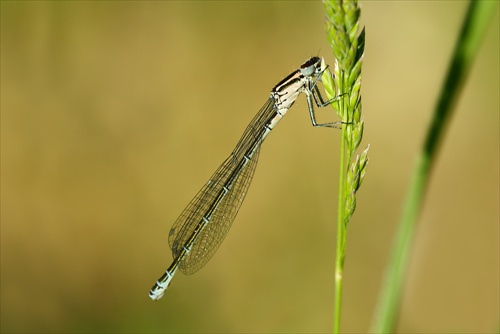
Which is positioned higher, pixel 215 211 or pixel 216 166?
pixel 216 166

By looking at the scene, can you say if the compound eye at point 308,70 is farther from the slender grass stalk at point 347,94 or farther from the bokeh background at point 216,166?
the bokeh background at point 216,166

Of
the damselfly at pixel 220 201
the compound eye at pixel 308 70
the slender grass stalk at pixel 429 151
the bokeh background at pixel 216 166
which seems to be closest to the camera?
the slender grass stalk at pixel 429 151

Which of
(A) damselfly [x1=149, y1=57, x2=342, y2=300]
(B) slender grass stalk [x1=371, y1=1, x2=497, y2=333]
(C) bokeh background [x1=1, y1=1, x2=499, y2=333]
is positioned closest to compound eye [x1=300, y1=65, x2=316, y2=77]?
(A) damselfly [x1=149, y1=57, x2=342, y2=300]

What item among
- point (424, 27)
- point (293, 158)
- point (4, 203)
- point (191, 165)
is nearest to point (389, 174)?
point (293, 158)

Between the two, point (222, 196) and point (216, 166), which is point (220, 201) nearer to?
point (222, 196)

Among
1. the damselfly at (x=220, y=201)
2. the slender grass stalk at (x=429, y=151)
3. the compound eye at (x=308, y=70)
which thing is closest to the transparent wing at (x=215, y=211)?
the damselfly at (x=220, y=201)

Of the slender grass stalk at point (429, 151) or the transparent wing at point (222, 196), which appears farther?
the transparent wing at point (222, 196)

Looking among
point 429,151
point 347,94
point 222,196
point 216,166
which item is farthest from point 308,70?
point 216,166

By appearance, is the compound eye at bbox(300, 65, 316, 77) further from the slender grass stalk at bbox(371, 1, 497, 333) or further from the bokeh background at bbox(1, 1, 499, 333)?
the bokeh background at bbox(1, 1, 499, 333)
